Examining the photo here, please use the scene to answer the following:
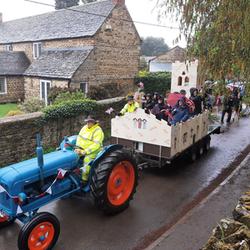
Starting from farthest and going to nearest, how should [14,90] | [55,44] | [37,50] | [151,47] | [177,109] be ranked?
[151,47] < [37,50] < [14,90] < [55,44] < [177,109]

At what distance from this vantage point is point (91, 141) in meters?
5.84

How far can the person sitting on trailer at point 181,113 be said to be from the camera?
8125 mm

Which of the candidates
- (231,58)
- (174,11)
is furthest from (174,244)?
(174,11)

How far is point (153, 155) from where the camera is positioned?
759 centimetres

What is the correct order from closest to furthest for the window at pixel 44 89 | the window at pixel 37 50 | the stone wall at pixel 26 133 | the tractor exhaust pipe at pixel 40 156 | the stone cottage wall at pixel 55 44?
the tractor exhaust pipe at pixel 40 156 → the stone wall at pixel 26 133 → the stone cottage wall at pixel 55 44 → the window at pixel 44 89 → the window at pixel 37 50

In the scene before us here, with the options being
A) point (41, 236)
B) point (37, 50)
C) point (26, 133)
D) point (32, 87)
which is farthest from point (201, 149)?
point (37, 50)

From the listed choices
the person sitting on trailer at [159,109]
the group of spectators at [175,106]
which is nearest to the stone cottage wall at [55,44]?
the group of spectators at [175,106]

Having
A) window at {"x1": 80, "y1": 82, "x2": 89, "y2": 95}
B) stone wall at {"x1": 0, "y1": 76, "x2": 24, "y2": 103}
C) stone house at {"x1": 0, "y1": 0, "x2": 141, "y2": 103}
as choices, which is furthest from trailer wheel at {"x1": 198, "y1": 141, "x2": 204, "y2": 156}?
stone wall at {"x1": 0, "y1": 76, "x2": 24, "y2": 103}

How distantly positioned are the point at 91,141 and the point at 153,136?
2163mm

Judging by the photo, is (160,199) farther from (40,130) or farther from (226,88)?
(40,130)

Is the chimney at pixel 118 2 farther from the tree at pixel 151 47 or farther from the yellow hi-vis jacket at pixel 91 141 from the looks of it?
the tree at pixel 151 47

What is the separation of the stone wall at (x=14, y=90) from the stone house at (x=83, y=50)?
16cm

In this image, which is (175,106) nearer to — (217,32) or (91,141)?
(91,141)

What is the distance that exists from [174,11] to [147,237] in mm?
3887
